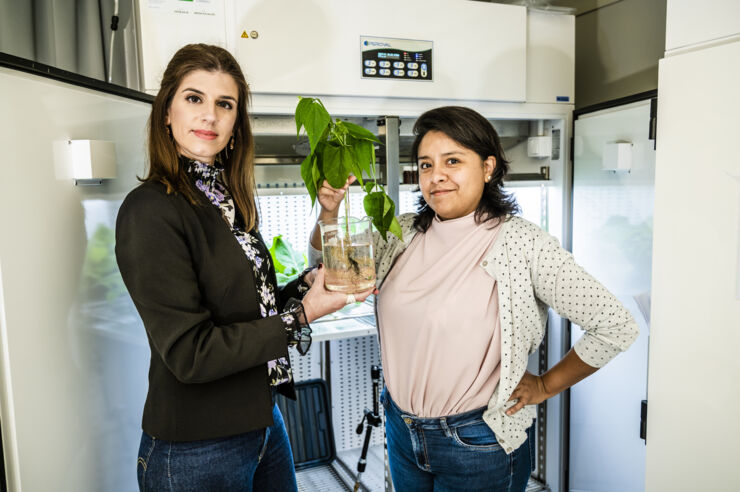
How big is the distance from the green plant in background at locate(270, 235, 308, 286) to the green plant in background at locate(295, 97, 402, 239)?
42.3 inches

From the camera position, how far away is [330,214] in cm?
123

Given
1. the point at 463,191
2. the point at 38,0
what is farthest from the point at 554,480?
the point at 38,0

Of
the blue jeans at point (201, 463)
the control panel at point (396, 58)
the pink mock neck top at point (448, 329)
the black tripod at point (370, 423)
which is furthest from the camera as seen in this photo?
the black tripod at point (370, 423)

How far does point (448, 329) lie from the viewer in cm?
122

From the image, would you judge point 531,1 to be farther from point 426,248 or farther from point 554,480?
point 554,480

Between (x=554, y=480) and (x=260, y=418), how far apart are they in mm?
1567

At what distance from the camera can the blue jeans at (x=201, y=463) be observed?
99cm

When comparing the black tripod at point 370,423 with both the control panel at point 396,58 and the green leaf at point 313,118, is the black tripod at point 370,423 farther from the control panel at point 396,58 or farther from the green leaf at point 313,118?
the green leaf at point 313,118

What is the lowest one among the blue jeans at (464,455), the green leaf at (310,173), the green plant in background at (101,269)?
the blue jeans at (464,455)

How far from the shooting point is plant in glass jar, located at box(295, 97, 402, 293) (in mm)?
967

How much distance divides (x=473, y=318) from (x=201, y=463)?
0.66 m

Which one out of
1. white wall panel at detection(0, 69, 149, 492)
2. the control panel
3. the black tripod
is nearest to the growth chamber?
the control panel

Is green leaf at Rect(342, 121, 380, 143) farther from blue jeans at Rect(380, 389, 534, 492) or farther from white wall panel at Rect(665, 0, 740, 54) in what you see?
white wall panel at Rect(665, 0, 740, 54)

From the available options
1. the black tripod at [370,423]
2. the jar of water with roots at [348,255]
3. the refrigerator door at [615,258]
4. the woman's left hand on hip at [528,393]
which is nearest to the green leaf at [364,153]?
the jar of water with roots at [348,255]
